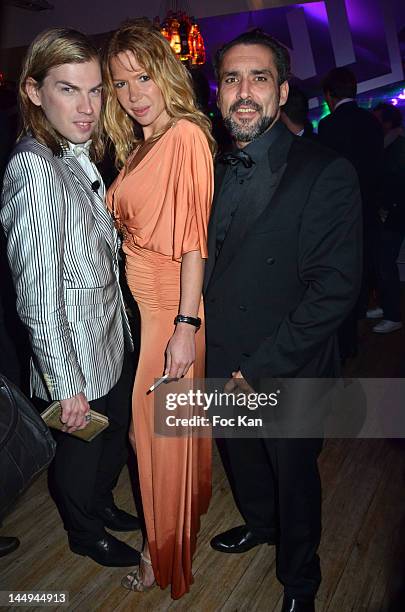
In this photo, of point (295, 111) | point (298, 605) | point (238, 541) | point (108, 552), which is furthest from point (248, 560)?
point (295, 111)

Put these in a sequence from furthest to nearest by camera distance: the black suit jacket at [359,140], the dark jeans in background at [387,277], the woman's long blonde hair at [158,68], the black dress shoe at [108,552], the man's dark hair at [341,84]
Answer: the dark jeans in background at [387,277], the man's dark hair at [341,84], the black suit jacket at [359,140], the black dress shoe at [108,552], the woman's long blonde hair at [158,68]

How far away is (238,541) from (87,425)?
2.98 ft

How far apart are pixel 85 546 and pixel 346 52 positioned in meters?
7.87

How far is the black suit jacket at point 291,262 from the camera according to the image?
1720mm

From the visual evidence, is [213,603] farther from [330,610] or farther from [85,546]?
[85,546]

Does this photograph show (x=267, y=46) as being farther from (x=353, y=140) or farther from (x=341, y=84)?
(x=341, y=84)

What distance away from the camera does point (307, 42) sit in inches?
328

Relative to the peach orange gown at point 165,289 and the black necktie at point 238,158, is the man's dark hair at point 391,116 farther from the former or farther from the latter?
the peach orange gown at point 165,289

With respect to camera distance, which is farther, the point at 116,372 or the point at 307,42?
the point at 307,42

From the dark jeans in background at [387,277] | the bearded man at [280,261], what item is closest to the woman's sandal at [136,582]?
the bearded man at [280,261]

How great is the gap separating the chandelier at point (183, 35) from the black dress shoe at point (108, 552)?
5.92m

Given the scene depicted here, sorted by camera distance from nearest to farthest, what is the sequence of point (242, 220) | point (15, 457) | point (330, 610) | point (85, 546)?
point (15, 457) → point (242, 220) → point (330, 610) → point (85, 546)

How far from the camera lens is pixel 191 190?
5.98 feet

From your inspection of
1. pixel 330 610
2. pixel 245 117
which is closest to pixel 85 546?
pixel 330 610
